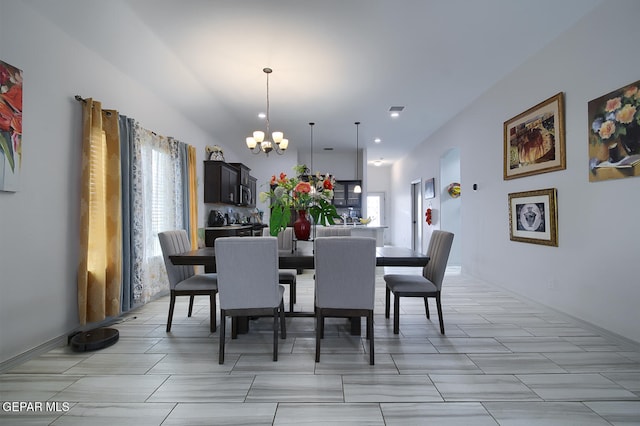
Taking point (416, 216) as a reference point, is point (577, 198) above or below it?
above

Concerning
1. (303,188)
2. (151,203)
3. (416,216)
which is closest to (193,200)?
(151,203)

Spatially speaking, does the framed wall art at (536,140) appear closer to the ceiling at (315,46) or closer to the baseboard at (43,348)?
the ceiling at (315,46)

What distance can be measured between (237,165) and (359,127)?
110 inches

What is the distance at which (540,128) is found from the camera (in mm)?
3400

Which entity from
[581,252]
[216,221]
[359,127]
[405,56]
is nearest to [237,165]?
[216,221]

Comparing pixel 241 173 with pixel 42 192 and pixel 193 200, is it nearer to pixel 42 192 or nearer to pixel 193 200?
pixel 193 200

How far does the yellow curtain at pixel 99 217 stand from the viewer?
2.65m

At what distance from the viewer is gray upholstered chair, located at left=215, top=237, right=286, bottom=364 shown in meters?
2.10

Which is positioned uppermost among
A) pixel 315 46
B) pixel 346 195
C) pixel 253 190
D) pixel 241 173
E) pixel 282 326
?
pixel 315 46

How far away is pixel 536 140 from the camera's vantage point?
3461mm

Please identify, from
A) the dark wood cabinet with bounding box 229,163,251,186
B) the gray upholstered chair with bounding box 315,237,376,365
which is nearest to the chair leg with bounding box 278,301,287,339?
the gray upholstered chair with bounding box 315,237,376,365

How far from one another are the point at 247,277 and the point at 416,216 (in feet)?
23.3

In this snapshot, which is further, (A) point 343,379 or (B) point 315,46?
(B) point 315,46

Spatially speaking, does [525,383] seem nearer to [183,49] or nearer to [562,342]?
[562,342]
